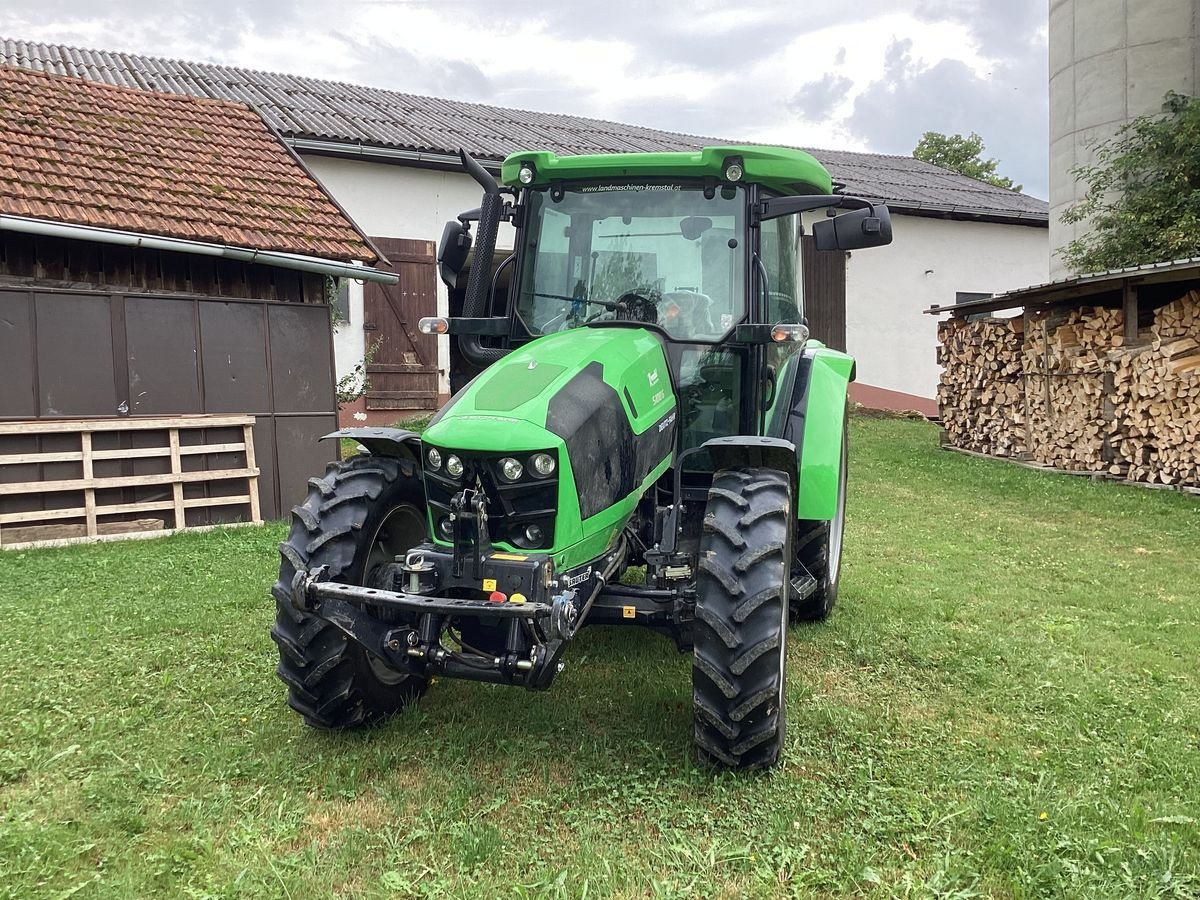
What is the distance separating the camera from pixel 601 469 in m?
3.19

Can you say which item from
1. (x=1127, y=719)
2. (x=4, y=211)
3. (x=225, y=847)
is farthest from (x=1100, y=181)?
(x=225, y=847)

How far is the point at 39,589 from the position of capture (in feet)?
19.4

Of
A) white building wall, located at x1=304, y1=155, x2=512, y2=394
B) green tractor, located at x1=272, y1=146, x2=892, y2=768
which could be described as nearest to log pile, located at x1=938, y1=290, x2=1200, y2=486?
green tractor, located at x1=272, y1=146, x2=892, y2=768

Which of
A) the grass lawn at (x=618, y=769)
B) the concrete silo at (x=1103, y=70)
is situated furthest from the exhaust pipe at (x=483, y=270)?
the concrete silo at (x=1103, y=70)

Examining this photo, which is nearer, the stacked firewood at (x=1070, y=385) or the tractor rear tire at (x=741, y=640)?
the tractor rear tire at (x=741, y=640)

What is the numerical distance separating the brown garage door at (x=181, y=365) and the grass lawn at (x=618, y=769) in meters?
2.69

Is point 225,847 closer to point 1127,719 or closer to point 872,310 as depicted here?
point 1127,719

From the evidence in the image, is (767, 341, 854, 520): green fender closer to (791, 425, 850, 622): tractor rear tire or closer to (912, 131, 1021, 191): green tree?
(791, 425, 850, 622): tractor rear tire

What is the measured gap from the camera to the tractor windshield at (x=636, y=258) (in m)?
3.87

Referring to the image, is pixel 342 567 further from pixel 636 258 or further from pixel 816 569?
pixel 816 569

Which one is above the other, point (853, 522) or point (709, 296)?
point (709, 296)

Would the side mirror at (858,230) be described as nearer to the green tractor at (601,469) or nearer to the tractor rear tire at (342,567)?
the green tractor at (601,469)

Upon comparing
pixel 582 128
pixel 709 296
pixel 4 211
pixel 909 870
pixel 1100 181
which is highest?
pixel 582 128

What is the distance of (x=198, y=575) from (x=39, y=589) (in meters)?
0.92
